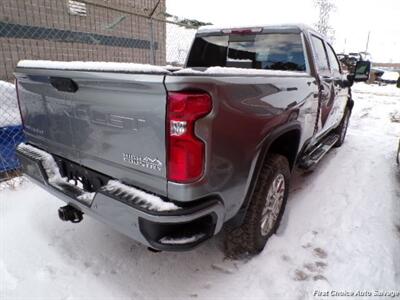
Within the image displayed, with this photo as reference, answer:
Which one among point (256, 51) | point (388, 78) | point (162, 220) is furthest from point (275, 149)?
point (388, 78)

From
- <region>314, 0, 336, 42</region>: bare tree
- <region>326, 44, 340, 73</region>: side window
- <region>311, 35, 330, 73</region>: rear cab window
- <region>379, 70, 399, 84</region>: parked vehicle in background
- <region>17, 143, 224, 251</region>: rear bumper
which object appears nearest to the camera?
<region>17, 143, 224, 251</region>: rear bumper

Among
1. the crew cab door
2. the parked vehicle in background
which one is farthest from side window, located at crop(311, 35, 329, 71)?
the parked vehicle in background

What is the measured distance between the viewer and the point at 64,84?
1.99m

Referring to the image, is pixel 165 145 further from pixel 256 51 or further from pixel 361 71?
pixel 361 71

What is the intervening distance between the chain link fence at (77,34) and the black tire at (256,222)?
446 cm

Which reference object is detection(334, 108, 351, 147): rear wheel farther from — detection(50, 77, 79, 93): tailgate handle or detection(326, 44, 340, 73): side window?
detection(50, 77, 79, 93): tailgate handle

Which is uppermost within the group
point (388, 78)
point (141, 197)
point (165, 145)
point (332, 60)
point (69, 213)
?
point (332, 60)

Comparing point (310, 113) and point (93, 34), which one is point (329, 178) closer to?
point (310, 113)

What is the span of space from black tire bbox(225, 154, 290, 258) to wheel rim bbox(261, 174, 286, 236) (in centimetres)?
3

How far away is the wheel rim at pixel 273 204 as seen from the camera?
2.50 m

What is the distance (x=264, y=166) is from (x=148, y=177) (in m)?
1.06

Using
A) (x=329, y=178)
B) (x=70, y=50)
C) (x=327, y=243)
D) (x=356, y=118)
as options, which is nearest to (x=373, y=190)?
(x=329, y=178)

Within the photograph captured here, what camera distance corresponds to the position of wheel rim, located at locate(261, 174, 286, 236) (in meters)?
2.50

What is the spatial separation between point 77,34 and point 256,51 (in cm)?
726
